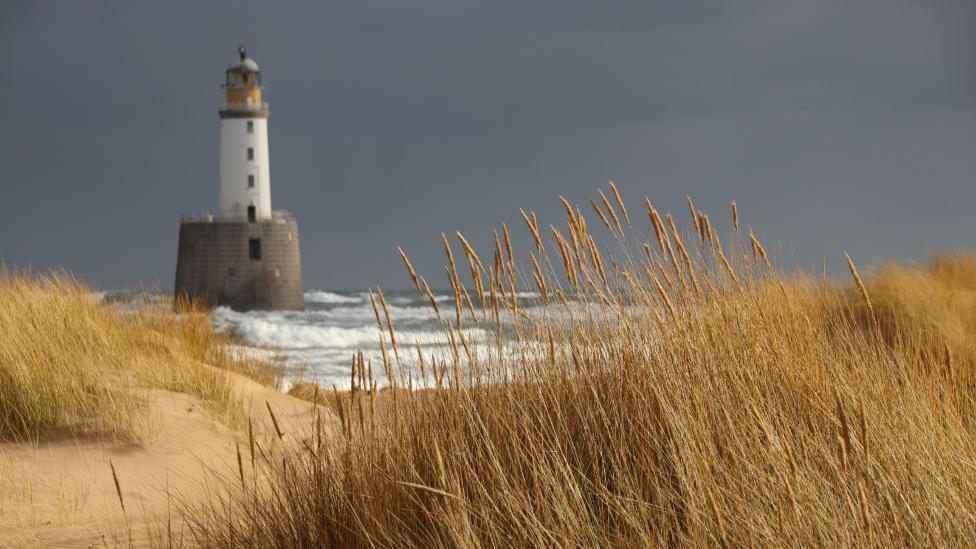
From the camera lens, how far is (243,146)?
3272 cm

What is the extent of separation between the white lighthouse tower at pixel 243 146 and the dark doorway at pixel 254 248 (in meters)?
0.98

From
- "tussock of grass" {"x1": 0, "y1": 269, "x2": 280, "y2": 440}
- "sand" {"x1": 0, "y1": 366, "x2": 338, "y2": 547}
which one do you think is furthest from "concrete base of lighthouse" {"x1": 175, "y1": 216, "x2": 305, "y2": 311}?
"sand" {"x1": 0, "y1": 366, "x2": 338, "y2": 547}

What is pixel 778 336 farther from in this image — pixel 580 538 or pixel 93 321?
pixel 93 321

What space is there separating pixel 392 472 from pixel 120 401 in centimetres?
353

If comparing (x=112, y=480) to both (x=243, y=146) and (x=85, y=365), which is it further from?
(x=243, y=146)

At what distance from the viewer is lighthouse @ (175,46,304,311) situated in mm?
31781

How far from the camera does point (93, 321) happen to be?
6.71 metres

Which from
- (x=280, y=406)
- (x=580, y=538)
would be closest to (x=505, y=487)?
(x=580, y=538)

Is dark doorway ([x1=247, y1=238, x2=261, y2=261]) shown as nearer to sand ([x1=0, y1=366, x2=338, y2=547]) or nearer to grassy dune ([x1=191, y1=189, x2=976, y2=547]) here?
sand ([x1=0, y1=366, x2=338, y2=547])

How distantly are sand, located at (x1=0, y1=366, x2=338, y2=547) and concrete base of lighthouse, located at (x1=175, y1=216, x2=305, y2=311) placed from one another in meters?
26.1

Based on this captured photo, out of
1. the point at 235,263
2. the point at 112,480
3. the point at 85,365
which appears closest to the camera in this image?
the point at 112,480

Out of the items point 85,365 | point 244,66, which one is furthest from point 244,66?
point 85,365

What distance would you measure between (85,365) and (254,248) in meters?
26.9

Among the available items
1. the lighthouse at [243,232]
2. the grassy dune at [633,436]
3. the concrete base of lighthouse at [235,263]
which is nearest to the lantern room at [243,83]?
the lighthouse at [243,232]
